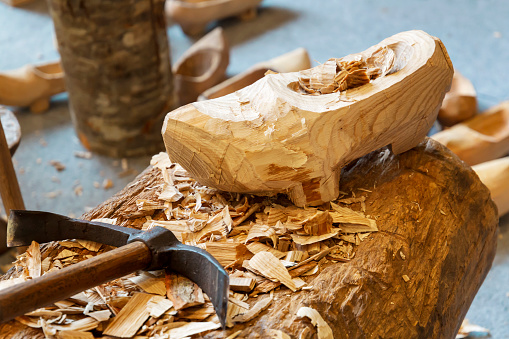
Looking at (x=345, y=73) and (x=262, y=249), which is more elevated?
(x=345, y=73)

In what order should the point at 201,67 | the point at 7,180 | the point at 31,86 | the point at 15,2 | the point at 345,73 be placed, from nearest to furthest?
the point at 345,73 < the point at 7,180 < the point at 31,86 < the point at 201,67 < the point at 15,2

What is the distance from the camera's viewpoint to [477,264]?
1.57m

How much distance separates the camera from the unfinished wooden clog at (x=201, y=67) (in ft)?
11.0

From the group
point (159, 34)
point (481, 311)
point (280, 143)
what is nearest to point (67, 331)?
point (280, 143)

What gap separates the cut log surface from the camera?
3.85ft

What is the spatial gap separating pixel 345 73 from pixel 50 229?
0.86m

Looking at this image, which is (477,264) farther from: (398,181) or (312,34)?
(312,34)

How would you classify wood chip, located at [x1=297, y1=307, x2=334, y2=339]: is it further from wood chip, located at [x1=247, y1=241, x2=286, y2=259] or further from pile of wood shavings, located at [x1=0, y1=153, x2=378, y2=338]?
Result: wood chip, located at [x1=247, y1=241, x2=286, y2=259]

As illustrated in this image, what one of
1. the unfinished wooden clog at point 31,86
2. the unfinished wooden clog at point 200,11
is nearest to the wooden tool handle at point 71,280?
the unfinished wooden clog at point 31,86

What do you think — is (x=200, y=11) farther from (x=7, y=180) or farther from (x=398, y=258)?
(x=398, y=258)

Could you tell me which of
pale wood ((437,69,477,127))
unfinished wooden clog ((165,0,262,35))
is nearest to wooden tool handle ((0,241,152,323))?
pale wood ((437,69,477,127))

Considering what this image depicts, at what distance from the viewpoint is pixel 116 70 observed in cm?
283

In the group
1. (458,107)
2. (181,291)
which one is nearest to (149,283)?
(181,291)

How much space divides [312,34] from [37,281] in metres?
3.74
